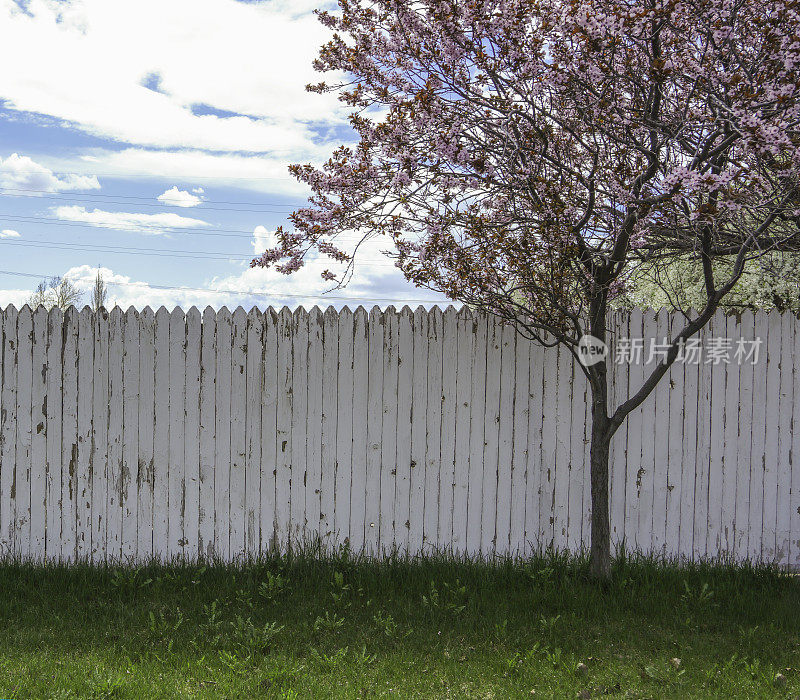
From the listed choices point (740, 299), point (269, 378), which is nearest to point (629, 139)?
point (269, 378)

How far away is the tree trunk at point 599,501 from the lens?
5.14m

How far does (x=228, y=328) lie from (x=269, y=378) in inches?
20.7

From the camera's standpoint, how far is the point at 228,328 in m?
5.49

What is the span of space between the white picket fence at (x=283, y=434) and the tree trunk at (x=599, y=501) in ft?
1.44

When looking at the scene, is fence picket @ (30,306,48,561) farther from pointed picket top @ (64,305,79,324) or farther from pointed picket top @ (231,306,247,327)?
pointed picket top @ (231,306,247,327)

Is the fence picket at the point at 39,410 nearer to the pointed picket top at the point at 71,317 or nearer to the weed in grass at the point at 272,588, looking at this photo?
the pointed picket top at the point at 71,317

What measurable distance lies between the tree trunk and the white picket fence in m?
0.44

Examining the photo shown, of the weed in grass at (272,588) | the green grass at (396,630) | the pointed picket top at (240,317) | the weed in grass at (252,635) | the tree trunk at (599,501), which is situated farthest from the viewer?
the pointed picket top at (240,317)

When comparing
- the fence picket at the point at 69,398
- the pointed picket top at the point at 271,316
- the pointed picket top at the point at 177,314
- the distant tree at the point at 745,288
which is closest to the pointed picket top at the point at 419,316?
the pointed picket top at the point at 271,316

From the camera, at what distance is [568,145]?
5.23 metres

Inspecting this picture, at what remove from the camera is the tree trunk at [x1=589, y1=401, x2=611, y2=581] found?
514cm

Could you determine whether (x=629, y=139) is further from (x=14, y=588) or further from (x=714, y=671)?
(x=14, y=588)

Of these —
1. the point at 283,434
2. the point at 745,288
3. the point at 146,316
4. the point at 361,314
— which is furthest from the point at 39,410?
the point at 745,288

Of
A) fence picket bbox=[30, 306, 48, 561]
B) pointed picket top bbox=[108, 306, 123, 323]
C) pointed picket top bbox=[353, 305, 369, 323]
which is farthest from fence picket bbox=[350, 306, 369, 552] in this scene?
fence picket bbox=[30, 306, 48, 561]
